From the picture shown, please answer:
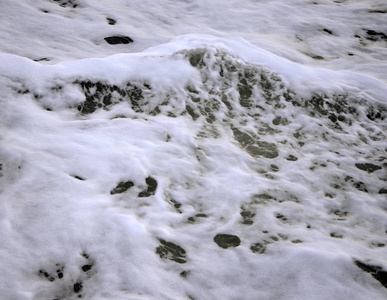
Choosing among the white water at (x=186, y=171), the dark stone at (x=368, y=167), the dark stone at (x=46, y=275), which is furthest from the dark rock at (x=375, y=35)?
the dark stone at (x=46, y=275)

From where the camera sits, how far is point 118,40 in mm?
4605

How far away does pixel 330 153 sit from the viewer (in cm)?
313

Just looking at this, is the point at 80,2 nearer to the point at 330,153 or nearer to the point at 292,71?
the point at 292,71

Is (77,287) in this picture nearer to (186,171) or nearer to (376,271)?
(186,171)

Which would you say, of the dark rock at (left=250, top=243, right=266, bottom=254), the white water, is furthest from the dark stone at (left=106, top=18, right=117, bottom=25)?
the dark rock at (left=250, top=243, right=266, bottom=254)

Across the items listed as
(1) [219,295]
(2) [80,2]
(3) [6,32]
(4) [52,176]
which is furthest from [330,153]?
(2) [80,2]

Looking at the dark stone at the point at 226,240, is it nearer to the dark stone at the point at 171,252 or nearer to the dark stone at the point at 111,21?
the dark stone at the point at 171,252

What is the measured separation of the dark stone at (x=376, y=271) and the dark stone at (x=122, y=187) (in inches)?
59.7

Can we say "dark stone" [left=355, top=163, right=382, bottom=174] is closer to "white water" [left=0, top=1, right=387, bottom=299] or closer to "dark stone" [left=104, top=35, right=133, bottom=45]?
"white water" [left=0, top=1, right=387, bottom=299]

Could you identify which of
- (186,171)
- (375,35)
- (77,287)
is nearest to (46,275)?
(77,287)

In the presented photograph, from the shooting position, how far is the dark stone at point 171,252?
6.94ft

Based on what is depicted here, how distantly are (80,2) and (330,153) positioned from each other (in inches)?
163

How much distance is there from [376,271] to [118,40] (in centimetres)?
384

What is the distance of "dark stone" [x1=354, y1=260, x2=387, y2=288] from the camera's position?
6.78 ft
